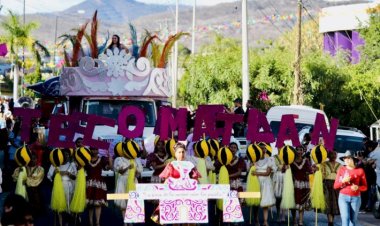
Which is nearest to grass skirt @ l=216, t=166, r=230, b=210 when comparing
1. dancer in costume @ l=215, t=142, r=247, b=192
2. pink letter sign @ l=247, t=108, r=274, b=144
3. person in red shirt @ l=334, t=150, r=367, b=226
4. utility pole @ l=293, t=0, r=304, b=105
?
dancer in costume @ l=215, t=142, r=247, b=192

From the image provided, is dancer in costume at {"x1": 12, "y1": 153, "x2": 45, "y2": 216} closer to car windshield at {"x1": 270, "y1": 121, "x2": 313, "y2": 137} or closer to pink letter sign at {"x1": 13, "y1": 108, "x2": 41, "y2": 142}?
pink letter sign at {"x1": 13, "y1": 108, "x2": 41, "y2": 142}

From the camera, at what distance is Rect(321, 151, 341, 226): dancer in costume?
1720 centimetres

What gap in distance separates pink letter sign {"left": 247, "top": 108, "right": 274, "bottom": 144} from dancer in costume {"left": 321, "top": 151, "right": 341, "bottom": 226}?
44.3 inches

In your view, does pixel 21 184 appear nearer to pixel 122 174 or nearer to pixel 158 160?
pixel 122 174

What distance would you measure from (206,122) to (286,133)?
1473mm

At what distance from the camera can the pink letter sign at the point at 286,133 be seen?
17953mm

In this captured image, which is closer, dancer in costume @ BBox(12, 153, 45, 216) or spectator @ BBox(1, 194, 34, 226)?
spectator @ BBox(1, 194, 34, 226)

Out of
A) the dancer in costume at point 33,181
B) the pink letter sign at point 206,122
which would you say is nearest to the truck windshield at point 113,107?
the pink letter sign at point 206,122

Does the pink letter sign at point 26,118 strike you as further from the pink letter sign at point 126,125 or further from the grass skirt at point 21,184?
the pink letter sign at point 126,125

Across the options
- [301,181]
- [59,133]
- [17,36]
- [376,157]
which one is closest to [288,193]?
[301,181]

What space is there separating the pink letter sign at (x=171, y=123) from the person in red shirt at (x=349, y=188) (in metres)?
3.65

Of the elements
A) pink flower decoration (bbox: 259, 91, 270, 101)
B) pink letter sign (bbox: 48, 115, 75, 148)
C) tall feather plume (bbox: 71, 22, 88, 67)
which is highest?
tall feather plume (bbox: 71, 22, 88, 67)

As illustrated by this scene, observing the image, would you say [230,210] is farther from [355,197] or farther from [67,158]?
[67,158]

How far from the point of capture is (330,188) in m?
17.3
